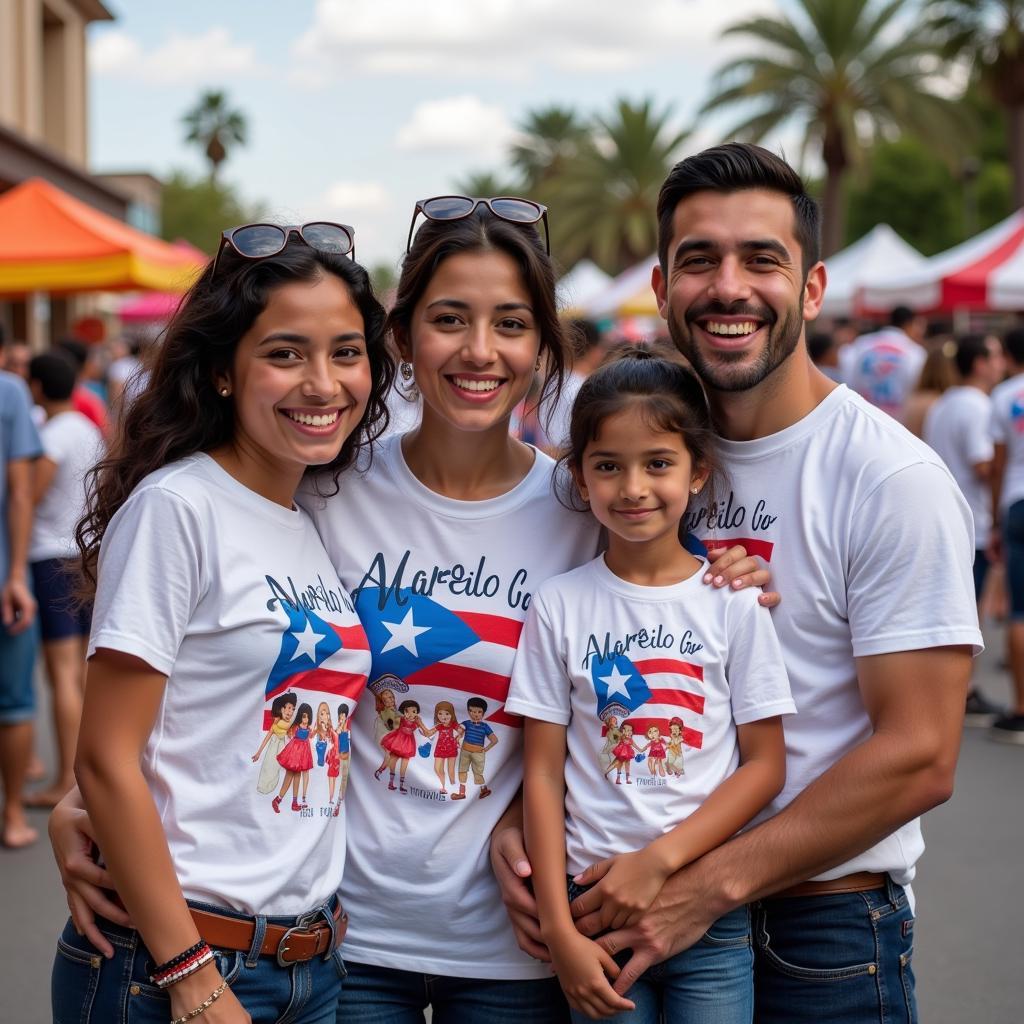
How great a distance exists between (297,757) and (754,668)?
0.85 meters

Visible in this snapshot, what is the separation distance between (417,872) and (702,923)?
0.56 m

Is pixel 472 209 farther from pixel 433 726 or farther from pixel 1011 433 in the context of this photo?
pixel 1011 433

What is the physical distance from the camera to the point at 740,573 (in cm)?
236

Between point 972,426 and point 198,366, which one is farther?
point 972,426

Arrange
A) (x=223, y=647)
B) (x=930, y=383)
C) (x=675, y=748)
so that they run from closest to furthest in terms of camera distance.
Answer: (x=223, y=647)
(x=675, y=748)
(x=930, y=383)

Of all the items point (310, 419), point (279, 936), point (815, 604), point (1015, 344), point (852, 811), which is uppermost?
point (1015, 344)

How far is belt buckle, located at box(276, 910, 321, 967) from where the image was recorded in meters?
2.21

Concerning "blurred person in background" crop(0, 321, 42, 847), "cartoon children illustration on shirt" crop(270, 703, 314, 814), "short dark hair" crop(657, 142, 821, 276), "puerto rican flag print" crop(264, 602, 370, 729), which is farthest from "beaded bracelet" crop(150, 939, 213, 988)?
"blurred person in background" crop(0, 321, 42, 847)

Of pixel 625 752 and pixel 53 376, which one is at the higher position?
pixel 53 376

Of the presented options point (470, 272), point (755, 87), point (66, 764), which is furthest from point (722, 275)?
point (755, 87)

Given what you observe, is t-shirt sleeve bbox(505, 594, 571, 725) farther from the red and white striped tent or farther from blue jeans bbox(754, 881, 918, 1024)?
the red and white striped tent

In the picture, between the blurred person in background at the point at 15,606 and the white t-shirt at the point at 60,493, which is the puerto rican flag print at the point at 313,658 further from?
the white t-shirt at the point at 60,493

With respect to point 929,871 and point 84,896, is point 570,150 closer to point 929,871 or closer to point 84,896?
point 929,871

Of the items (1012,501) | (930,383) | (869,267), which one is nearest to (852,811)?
(1012,501)
